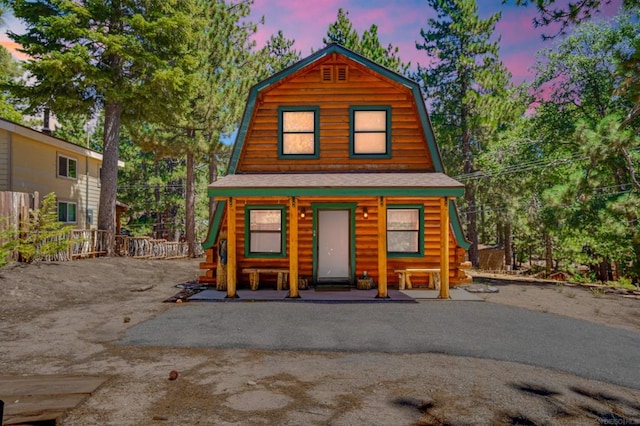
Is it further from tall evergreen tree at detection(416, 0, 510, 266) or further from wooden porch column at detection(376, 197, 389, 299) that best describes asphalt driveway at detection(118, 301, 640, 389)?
tall evergreen tree at detection(416, 0, 510, 266)

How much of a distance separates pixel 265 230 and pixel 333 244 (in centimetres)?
225

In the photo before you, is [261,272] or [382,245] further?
[261,272]

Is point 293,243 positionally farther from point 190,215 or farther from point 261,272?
point 190,215

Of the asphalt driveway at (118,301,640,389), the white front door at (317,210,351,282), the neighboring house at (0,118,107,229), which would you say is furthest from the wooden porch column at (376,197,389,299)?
the neighboring house at (0,118,107,229)

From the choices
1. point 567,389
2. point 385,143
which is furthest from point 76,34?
point 567,389

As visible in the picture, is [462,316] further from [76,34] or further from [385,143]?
[76,34]

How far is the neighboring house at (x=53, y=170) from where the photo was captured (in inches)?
747

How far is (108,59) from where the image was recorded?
20.5 metres

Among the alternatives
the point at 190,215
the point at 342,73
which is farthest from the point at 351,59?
the point at 190,215

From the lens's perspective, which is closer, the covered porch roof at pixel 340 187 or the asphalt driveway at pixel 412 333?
the asphalt driveway at pixel 412 333

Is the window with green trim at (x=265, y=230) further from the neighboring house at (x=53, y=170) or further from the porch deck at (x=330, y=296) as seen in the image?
the neighboring house at (x=53, y=170)

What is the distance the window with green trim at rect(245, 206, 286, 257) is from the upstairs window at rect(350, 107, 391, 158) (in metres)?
3.30

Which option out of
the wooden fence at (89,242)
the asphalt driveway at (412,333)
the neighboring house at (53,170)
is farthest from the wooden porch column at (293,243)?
the neighboring house at (53,170)

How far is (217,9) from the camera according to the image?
85.6ft
